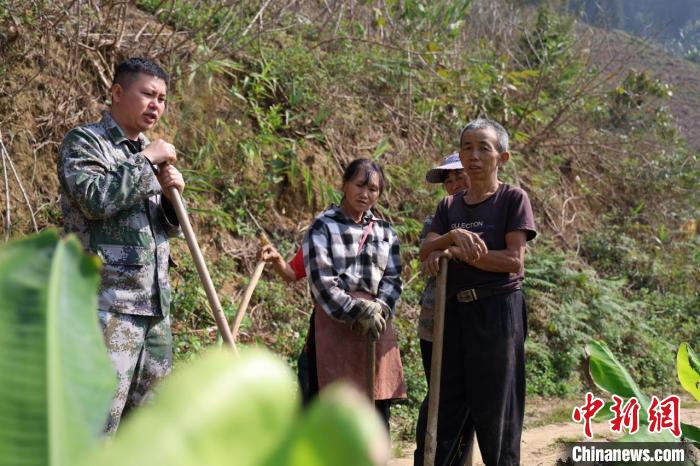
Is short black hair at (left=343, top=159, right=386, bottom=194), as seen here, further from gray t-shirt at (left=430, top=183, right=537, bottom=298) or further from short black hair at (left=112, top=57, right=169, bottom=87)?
short black hair at (left=112, top=57, right=169, bottom=87)

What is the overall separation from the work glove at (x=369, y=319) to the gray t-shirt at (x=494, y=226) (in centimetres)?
32

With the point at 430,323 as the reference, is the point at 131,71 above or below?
above

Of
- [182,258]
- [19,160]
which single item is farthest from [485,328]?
[19,160]

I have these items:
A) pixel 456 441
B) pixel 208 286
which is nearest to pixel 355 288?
pixel 456 441

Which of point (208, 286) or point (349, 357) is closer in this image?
point (208, 286)

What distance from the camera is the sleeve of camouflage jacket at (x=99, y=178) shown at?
231cm

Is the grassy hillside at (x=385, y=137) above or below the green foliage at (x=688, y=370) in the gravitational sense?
above

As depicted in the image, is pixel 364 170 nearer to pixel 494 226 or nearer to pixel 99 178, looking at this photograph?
pixel 494 226

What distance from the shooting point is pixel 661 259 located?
8.26m

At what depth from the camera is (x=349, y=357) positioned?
10.1 feet

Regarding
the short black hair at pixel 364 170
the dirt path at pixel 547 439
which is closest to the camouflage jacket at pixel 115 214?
the short black hair at pixel 364 170

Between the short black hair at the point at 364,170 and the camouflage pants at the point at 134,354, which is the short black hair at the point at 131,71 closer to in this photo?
the camouflage pants at the point at 134,354

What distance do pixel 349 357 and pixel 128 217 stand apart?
1158mm

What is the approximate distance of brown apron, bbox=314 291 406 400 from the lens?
3072mm
